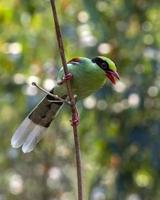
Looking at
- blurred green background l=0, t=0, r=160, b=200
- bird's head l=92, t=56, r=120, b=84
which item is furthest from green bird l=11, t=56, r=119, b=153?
blurred green background l=0, t=0, r=160, b=200

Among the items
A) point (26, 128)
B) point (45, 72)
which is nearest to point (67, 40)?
point (45, 72)

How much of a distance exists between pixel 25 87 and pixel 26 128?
5.63ft

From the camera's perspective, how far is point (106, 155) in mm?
4352

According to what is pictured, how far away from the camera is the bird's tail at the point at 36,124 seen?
7.66 ft

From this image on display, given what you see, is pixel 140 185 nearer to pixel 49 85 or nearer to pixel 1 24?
pixel 49 85

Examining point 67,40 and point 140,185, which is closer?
point 67,40

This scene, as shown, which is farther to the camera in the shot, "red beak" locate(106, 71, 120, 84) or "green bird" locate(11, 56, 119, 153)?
"green bird" locate(11, 56, 119, 153)

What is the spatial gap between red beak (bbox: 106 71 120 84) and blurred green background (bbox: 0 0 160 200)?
1.57 meters

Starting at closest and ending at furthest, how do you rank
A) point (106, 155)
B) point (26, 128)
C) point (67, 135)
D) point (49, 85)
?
point (26, 128) < point (49, 85) < point (106, 155) < point (67, 135)

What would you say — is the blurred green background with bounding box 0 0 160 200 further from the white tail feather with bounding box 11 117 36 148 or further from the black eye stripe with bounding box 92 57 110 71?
the black eye stripe with bounding box 92 57 110 71

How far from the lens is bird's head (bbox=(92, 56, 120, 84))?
221 cm

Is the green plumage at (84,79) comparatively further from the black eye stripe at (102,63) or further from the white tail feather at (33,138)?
the white tail feather at (33,138)

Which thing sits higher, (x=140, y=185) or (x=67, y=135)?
(x=67, y=135)

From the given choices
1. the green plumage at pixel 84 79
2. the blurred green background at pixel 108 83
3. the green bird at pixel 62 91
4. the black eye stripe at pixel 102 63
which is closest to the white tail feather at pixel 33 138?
the green bird at pixel 62 91
